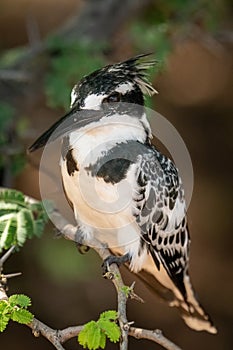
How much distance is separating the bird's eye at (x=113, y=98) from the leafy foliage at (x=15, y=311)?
656 millimetres

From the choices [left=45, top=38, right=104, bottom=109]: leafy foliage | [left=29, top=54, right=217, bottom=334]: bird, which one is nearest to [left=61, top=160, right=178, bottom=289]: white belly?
[left=29, top=54, right=217, bottom=334]: bird

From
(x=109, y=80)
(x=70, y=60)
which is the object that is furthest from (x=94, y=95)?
(x=70, y=60)

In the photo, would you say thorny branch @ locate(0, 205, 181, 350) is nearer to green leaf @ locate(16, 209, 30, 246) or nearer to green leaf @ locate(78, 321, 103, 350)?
green leaf @ locate(78, 321, 103, 350)

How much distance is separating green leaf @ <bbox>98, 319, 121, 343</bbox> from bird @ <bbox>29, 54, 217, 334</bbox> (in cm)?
49

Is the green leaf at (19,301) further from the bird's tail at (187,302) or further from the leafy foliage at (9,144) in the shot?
the leafy foliage at (9,144)

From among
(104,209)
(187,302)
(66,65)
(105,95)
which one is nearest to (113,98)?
(105,95)

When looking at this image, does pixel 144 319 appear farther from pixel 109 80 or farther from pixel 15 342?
pixel 109 80

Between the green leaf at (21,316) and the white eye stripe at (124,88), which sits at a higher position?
the white eye stripe at (124,88)

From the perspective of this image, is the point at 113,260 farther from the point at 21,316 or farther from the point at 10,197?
the point at 21,316

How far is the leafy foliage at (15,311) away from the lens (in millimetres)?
1641

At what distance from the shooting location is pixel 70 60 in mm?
3008

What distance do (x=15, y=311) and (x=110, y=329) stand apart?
8.1 inches

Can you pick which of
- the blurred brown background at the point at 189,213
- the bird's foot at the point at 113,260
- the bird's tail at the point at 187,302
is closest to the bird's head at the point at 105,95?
the bird's foot at the point at 113,260

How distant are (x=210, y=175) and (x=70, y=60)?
191 centimetres
